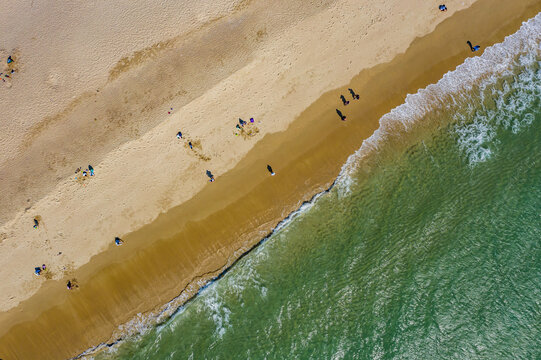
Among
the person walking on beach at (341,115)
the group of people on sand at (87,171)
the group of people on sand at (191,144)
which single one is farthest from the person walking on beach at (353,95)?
the group of people on sand at (87,171)

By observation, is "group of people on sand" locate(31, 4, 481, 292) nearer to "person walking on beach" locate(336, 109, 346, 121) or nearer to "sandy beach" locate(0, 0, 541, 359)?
"person walking on beach" locate(336, 109, 346, 121)

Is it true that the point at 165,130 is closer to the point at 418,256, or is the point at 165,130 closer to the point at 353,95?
the point at 353,95

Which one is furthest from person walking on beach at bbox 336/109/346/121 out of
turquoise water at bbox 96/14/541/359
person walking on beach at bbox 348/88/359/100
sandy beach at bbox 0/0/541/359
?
turquoise water at bbox 96/14/541/359

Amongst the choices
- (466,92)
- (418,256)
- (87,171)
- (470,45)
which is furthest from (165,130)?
(470,45)

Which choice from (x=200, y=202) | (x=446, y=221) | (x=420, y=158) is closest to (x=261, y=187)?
(x=200, y=202)

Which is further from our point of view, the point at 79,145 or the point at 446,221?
the point at 446,221

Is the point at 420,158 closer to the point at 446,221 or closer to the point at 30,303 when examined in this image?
the point at 446,221
